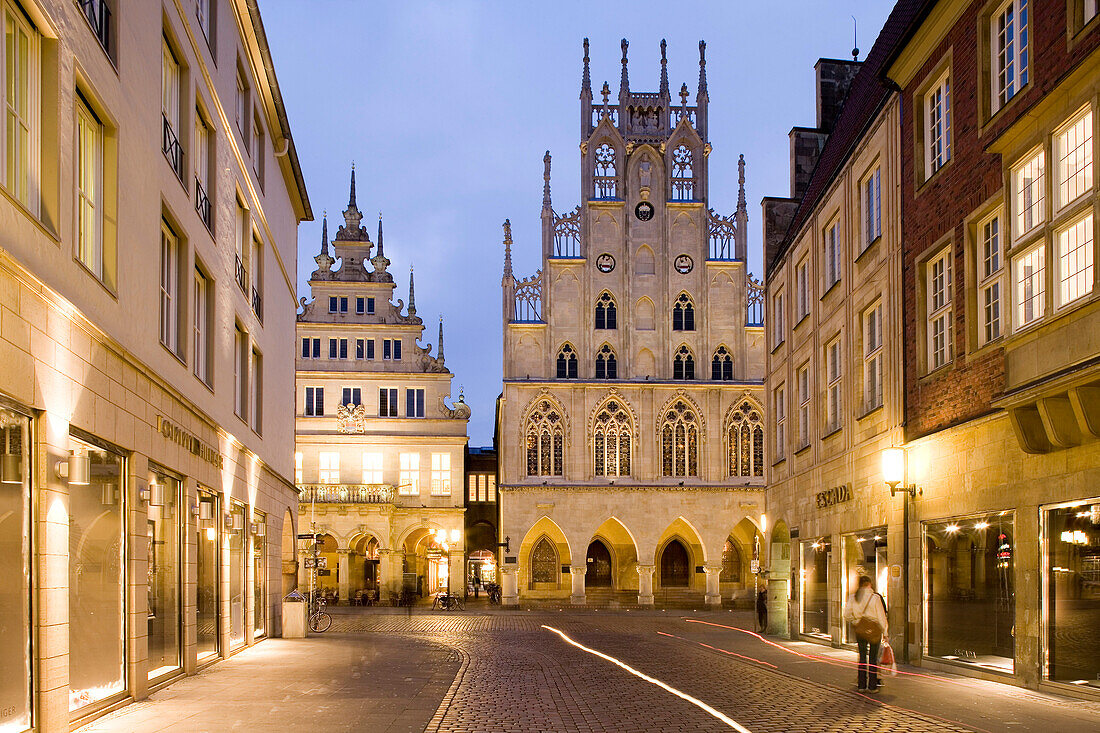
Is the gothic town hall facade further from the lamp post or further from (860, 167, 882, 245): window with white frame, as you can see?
the lamp post

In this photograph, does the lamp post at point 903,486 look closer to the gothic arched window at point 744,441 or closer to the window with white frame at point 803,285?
the window with white frame at point 803,285

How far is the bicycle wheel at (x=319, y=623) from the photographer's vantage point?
3331 centimetres

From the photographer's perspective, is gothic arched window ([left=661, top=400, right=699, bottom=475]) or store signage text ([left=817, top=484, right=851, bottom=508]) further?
gothic arched window ([left=661, top=400, right=699, bottom=475])

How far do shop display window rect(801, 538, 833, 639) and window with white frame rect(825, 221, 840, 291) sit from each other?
17.7ft

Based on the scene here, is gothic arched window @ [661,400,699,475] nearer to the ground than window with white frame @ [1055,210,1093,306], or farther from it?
nearer to the ground

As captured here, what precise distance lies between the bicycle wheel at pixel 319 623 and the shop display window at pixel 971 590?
19336 mm

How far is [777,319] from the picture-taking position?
3123 centimetres

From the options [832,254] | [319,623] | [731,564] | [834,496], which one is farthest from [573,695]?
[731,564]

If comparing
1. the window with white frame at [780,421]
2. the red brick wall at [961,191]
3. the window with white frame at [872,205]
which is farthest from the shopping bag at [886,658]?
the window with white frame at [780,421]

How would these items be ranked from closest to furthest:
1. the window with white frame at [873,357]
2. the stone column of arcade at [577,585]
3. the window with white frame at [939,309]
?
the window with white frame at [939,309]
the window with white frame at [873,357]
the stone column of arcade at [577,585]

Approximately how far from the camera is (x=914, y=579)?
61.8ft

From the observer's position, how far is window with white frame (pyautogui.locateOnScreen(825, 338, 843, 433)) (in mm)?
24672

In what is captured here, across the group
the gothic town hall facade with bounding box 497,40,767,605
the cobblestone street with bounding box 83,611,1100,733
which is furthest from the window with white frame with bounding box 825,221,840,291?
the gothic town hall facade with bounding box 497,40,767,605

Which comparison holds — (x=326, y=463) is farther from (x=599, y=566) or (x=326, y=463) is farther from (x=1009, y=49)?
(x=1009, y=49)
